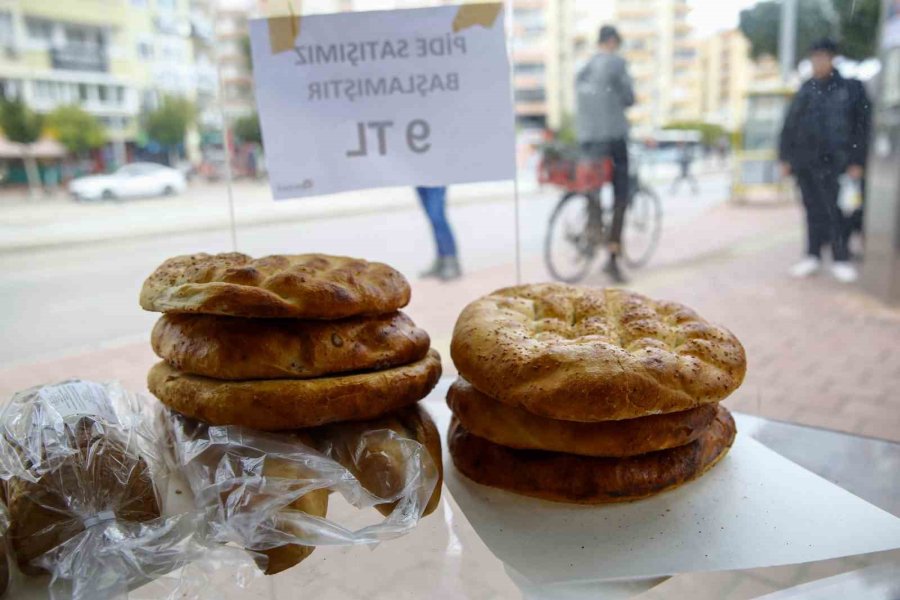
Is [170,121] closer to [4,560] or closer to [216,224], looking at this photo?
[216,224]

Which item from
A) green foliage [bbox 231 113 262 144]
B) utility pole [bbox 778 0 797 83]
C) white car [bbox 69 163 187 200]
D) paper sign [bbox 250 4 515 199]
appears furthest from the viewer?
white car [bbox 69 163 187 200]

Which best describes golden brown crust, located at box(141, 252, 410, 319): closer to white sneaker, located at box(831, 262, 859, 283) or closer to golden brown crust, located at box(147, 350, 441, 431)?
golden brown crust, located at box(147, 350, 441, 431)

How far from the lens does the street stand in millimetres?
3357

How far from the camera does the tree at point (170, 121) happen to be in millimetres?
3822

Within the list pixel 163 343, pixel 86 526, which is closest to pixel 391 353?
pixel 163 343

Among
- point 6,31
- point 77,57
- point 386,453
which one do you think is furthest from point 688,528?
point 77,57

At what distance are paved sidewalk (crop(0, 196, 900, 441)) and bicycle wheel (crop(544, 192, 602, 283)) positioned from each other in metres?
0.17

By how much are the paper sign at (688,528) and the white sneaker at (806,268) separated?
4.28 meters

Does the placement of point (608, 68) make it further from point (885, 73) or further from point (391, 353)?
point (391, 353)

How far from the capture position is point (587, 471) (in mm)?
1059

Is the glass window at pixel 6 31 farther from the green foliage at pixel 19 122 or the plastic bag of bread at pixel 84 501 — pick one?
the plastic bag of bread at pixel 84 501

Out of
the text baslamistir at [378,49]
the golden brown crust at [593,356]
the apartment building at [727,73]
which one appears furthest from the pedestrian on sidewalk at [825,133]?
the text baslamistir at [378,49]

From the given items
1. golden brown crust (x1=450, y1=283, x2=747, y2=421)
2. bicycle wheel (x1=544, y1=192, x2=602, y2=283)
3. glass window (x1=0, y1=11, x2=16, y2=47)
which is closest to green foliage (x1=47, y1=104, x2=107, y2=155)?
glass window (x1=0, y1=11, x2=16, y2=47)

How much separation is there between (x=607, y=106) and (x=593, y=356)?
2.72 meters
